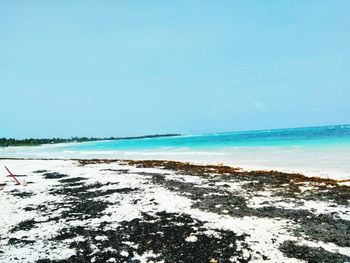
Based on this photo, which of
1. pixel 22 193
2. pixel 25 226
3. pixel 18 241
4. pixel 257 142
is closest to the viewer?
pixel 18 241

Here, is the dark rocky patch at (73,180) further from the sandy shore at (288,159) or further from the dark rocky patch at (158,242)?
the sandy shore at (288,159)

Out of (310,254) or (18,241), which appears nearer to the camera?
(310,254)

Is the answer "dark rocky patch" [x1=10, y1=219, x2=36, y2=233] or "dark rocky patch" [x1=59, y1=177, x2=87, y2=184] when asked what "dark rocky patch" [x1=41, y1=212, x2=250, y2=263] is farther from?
"dark rocky patch" [x1=59, y1=177, x2=87, y2=184]

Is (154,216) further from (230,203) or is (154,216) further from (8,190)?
(8,190)

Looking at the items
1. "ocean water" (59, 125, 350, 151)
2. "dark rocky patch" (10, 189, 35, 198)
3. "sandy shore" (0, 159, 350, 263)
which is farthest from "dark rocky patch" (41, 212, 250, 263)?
"ocean water" (59, 125, 350, 151)

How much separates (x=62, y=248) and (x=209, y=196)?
6.25 meters

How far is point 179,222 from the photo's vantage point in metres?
8.82

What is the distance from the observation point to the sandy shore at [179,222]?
6.79 m

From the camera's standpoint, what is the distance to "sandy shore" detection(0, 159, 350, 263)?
679 centimetres

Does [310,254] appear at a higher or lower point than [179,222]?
lower

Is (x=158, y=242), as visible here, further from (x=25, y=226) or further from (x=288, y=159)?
(x=288, y=159)

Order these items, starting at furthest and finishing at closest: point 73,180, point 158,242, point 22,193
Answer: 1. point 73,180
2. point 22,193
3. point 158,242

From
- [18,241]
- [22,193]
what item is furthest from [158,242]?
[22,193]

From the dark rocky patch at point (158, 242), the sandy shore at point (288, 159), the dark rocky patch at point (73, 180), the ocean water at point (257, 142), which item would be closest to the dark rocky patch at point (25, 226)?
the dark rocky patch at point (158, 242)
